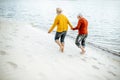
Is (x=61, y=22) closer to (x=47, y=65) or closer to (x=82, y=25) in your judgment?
(x=82, y=25)

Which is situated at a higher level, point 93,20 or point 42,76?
point 42,76

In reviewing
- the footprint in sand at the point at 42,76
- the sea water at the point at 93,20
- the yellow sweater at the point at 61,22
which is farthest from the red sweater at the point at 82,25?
the sea water at the point at 93,20

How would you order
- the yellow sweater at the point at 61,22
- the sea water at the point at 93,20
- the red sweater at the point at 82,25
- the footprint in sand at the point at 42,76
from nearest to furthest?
the footprint in sand at the point at 42,76, the yellow sweater at the point at 61,22, the red sweater at the point at 82,25, the sea water at the point at 93,20

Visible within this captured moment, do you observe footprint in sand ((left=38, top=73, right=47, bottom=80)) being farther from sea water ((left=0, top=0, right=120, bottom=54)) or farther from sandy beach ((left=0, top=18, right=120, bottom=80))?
sea water ((left=0, top=0, right=120, bottom=54))

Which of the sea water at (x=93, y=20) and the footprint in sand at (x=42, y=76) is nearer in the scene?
the footprint in sand at (x=42, y=76)

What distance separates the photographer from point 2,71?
18.4 ft

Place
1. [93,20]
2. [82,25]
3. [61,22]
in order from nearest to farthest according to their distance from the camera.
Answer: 1. [61,22]
2. [82,25]
3. [93,20]

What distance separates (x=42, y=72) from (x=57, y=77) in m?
0.58

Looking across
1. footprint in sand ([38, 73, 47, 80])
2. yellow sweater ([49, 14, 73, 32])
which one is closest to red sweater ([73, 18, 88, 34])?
yellow sweater ([49, 14, 73, 32])

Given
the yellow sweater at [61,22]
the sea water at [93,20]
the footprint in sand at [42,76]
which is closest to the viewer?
the footprint in sand at [42,76]

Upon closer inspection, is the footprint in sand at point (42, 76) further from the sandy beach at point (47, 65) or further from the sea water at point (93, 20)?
the sea water at point (93, 20)

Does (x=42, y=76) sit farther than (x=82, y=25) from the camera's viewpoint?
No

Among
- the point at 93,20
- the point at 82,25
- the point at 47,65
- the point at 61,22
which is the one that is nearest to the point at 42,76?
the point at 47,65

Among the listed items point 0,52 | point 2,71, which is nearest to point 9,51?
point 0,52
